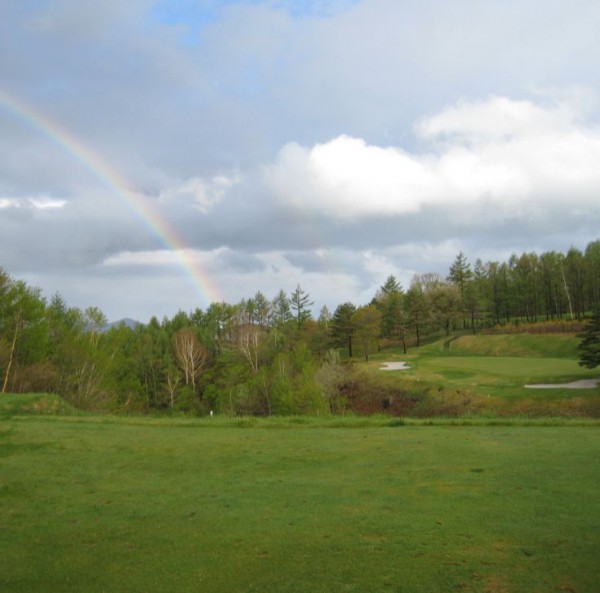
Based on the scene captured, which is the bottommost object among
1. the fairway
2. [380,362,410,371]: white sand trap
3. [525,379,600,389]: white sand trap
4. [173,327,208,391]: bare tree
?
[525,379,600,389]: white sand trap

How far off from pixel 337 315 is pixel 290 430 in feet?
246

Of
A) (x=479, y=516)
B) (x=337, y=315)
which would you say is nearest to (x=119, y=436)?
(x=479, y=516)

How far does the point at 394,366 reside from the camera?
62969 millimetres

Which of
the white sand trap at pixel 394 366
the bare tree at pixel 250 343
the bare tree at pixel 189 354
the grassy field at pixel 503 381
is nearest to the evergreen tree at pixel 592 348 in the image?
the grassy field at pixel 503 381

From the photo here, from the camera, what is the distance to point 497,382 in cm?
4616

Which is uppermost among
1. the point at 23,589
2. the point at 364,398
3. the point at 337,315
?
the point at 337,315

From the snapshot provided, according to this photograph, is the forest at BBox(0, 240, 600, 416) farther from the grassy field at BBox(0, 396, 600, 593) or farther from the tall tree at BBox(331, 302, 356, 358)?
the grassy field at BBox(0, 396, 600, 593)

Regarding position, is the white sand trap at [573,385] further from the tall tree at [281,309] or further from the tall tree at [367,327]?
the tall tree at [281,309]

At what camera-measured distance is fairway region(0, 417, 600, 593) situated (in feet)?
18.7

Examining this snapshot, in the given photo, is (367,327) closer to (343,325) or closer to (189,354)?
(343,325)

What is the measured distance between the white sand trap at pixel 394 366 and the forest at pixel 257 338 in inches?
200

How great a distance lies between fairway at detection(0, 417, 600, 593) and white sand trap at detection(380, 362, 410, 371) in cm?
4682

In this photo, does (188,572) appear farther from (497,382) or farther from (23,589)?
(497,382)

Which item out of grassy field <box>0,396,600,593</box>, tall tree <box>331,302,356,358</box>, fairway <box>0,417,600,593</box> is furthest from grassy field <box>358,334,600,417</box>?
fairway <box>0,417,600,593</box>
